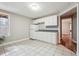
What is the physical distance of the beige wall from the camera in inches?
198

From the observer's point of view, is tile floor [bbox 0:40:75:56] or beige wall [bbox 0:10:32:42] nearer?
tile floor [bbox 0:40:75:56]

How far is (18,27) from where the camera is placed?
5.68 metres

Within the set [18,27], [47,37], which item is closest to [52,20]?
[47,37]

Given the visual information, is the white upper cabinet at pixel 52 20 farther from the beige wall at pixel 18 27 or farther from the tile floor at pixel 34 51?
the beige wall at pixel 18 27

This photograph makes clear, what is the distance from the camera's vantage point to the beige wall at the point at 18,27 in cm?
502

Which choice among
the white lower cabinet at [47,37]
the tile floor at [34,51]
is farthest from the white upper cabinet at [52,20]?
the tile floor at [34,51]

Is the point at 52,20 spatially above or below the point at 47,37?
above

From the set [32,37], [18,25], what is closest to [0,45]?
[18,25]

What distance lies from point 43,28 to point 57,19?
1.69 m

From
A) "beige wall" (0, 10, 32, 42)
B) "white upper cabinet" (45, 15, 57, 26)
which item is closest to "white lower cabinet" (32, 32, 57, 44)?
"white upper cabinet" (45, 15, 57, 26)

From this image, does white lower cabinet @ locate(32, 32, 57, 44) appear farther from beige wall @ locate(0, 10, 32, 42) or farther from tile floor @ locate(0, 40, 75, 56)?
beige wall @ locate(0, 10, 32, 42)

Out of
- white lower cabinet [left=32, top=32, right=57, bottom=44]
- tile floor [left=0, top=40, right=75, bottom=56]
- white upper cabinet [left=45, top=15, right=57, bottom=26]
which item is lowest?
tile floor [left=0, top=40, right=75, bottom=56]

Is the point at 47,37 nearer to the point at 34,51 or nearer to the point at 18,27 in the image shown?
the point at 34,51

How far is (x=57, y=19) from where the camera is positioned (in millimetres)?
4934
